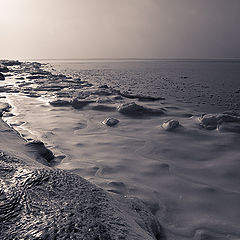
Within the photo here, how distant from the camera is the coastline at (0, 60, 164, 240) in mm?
1024

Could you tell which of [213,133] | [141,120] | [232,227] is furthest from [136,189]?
[141,120]

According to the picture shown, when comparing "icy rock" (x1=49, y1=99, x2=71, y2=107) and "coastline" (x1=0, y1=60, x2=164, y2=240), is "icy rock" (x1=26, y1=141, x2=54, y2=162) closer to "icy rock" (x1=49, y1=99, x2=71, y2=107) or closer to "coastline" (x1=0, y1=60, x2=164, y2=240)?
"coastline" (x1=0, y1=60, x2=164, y2=240)

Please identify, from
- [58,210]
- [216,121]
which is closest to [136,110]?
[216,121]

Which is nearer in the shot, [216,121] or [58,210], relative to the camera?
[58,210]

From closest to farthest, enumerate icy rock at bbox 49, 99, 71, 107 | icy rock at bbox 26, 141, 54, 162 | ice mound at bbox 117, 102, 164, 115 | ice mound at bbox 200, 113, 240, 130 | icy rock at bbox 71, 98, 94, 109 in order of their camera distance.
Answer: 1. icy rock at bbox 26, 141, 54, 162
2. ice mound at bbox 200, 113, 240, 130
3. ice mound at bbox 117, 102, 164, 115
4. icy rock at bbox 71, 98, 94, 109
5. icy rock at bbox 49, 99, 71, 107

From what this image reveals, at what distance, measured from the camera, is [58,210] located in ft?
3.82

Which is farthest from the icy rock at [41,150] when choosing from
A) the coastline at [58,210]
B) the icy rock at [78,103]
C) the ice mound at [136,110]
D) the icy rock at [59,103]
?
the icy rock at [59,103]

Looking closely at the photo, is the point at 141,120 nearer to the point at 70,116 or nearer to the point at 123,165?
the point at 70,116

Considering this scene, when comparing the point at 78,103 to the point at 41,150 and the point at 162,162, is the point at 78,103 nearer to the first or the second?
the point at 41,150

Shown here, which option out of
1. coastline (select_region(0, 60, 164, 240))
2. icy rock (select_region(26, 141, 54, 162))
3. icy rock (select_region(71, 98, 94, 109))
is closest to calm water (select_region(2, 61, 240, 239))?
icy rock (select_region(26, 141, 54, 162))

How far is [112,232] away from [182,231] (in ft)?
2.76

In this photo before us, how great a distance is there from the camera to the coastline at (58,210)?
1.02 metres

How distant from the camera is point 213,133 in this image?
3961 mm

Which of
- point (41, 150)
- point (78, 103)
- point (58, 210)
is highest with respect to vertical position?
point (58, 210)
